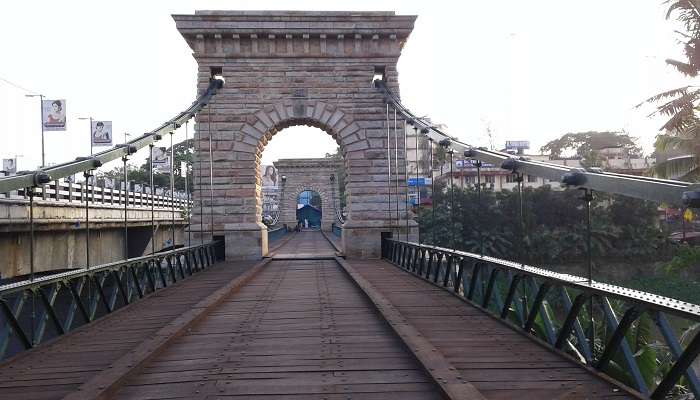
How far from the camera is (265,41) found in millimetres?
16469

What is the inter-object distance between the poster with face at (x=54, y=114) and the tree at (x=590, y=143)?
38479 millimetres

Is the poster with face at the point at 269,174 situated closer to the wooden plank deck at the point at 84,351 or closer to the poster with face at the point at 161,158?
the poster with face at the point at 161,158

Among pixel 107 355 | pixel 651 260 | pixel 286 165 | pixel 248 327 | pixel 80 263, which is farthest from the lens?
pixel 286 165

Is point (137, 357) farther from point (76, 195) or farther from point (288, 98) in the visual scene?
point (76, 195)

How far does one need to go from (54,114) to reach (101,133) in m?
4.99

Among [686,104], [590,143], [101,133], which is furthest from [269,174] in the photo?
[686,104]

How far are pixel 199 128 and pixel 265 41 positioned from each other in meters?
2.67

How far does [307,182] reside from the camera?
52.1m

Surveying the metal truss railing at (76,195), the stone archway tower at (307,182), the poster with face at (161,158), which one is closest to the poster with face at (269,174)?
the stone archway tower at (307,182)

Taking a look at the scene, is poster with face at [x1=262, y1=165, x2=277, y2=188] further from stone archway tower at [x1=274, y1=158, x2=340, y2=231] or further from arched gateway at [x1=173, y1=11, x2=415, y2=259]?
arched gateway at [x1=173, y1=11, x2=415, y2=259]

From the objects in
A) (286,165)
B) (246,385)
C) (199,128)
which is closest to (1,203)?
(199,128)

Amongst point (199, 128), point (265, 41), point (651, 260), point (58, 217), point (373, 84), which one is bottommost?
point (651, 260)

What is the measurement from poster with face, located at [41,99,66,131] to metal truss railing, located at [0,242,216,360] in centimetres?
1480

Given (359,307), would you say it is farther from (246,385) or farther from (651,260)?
(651,260)
